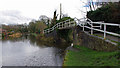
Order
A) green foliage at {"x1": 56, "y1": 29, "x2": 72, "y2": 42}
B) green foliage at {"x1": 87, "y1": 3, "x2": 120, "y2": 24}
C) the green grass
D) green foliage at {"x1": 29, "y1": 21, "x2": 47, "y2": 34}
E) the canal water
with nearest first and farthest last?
the green grass
the canal water
green foliage at {"x1": 87, "y1": 3, "x2": 120, "y2": 24}
green foliage at {"x1": 56, "y1": 29, "x2": 72, "y2": 42}
green foliage at {"x1": 29, "y1": 21, "x2": 47, "y2": 34}

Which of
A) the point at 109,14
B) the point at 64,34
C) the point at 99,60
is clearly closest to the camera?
the point at 99,60

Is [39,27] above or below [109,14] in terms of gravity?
below

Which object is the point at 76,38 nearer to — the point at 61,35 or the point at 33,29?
the point at 61,35

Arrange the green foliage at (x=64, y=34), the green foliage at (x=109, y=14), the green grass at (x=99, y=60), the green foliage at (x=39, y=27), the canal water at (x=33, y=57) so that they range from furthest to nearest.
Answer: the green foliage at (x=39, y=27)
the green foliage at (x=64, y=34)
the green foliage at (x=109, y=14)
the canal water at (x=33, y=57)
the green grass at (x=99, y=60)

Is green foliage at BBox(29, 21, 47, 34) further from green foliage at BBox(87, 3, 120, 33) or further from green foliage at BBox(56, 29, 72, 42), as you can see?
green foliage at BBox(87, 3, 120, 33)

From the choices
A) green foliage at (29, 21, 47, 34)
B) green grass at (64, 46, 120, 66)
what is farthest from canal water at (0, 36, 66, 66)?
green foliage at (29, 21, 47, 34)

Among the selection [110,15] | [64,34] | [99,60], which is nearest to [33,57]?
[99,60]

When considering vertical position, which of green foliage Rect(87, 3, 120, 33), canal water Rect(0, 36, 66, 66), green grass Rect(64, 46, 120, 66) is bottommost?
canal water Rect(0, 36, 66, 66)

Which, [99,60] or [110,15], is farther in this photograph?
[110,15]

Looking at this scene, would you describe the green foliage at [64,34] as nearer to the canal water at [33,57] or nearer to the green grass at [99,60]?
the canal water at [33,57]

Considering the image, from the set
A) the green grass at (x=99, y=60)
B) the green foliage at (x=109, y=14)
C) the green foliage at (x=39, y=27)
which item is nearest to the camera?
the green grass at (x=99, y=60)

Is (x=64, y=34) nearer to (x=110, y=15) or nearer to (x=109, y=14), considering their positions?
(x=109, y=14)

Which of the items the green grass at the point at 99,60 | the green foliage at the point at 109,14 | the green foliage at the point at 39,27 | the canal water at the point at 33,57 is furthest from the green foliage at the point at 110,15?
the green foliage at the point at 39,27

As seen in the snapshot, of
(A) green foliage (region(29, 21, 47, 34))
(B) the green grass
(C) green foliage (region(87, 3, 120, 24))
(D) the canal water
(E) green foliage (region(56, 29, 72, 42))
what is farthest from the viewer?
(A) green foliage (region(29, 21, 47, 34))
